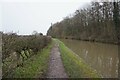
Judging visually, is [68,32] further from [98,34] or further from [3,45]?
[3,45]

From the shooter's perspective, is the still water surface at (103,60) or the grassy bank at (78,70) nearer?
the grassy bank at (78,70)

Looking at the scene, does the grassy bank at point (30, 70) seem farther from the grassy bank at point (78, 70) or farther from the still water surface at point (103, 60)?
the still water surface at point (103, 60)

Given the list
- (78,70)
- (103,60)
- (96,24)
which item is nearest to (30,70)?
(78,70)

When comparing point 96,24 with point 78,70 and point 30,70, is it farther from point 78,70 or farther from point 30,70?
point 30,70

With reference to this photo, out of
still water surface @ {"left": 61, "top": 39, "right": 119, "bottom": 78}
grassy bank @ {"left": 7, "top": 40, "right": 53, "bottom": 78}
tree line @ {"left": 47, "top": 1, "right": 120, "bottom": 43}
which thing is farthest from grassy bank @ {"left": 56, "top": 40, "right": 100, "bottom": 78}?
tree line @ {"left": 47, "top": 1, "right": 120, "bottom": 43}

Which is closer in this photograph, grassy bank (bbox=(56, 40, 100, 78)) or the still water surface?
grassy bank (bbox=(56, 40, 100, 78))

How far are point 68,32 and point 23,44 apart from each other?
248 ft

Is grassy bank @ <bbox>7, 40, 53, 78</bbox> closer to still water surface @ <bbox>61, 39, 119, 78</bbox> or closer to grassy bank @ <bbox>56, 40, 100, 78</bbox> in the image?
grassy bank @ <bbox>56, 40, 100, 78</bbox>

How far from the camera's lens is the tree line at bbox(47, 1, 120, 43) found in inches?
2082

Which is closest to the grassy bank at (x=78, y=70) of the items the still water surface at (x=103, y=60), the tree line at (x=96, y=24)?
the still water surface at (x=103, y=60)

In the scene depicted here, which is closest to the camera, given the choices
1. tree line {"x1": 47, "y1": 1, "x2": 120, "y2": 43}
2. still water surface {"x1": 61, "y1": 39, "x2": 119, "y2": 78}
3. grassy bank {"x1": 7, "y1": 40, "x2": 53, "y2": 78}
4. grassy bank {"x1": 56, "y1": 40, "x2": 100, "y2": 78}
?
grassy bank {"x1": 7, "y1": 40, "x2": 53, "y2": 78}

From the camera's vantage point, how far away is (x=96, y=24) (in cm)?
6694

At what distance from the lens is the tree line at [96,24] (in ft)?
173

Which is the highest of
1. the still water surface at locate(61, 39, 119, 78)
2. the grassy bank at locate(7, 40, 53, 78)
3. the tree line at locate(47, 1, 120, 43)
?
the tree line at locate(47, 1, 120, 43)
